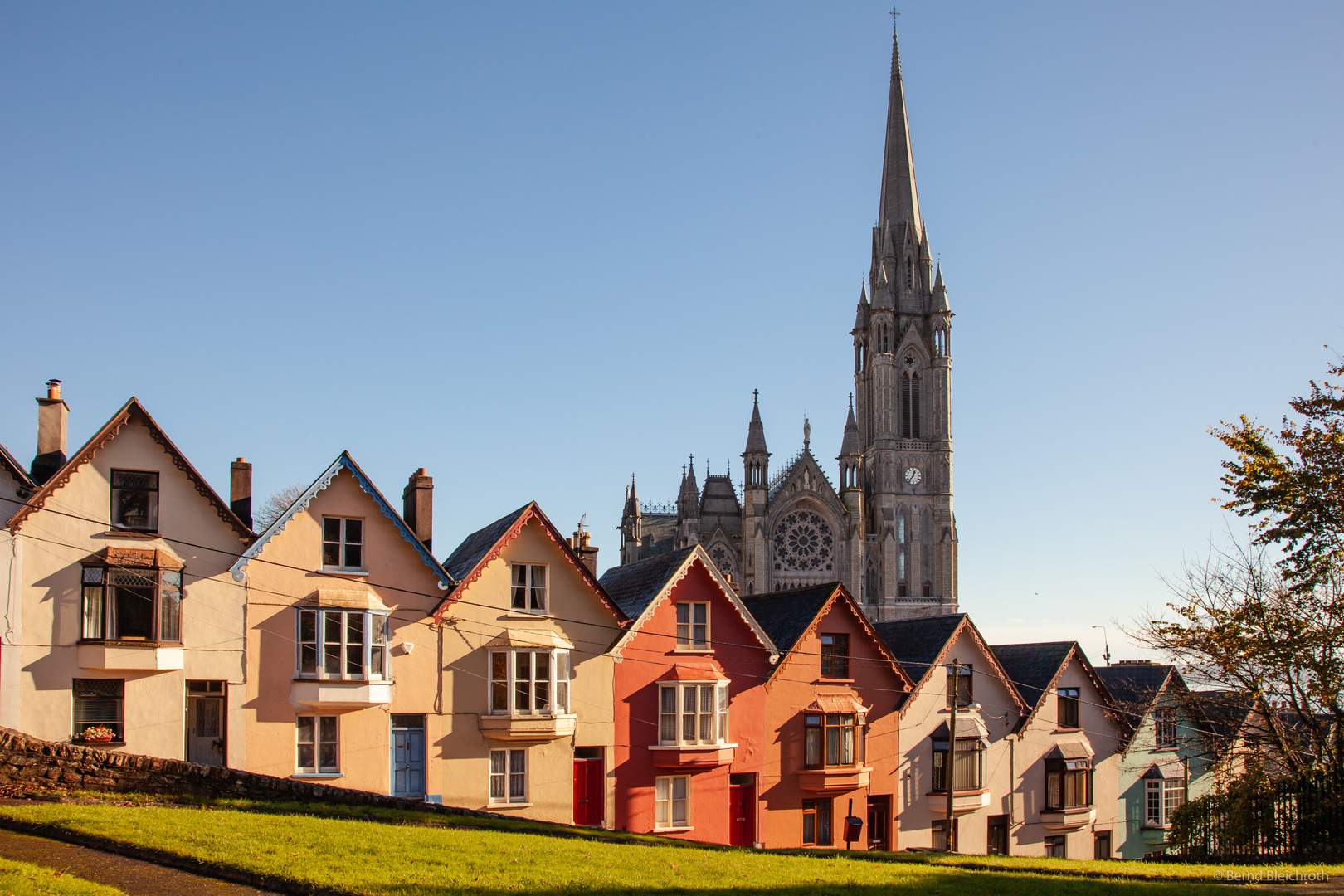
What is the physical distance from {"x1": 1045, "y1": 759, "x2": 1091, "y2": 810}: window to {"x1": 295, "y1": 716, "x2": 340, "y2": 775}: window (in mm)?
22950

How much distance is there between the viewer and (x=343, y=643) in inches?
1098

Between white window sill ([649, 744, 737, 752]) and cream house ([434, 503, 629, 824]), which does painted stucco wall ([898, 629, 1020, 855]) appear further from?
cream house ([434, 503, 629, 824])

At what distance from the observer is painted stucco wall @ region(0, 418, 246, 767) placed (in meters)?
25.8

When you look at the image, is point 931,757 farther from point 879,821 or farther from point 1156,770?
point 1156,770

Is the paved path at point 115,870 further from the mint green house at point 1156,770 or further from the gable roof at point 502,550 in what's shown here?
the mint green house at point 1156,770

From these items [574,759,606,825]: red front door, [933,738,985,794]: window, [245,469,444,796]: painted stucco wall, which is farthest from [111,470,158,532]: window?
[933,738,985,794]: window

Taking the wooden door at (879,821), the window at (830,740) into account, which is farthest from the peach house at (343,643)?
the wooden door at (879,821)

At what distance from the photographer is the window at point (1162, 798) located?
136 ft

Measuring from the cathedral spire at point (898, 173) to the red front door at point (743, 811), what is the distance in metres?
92.7

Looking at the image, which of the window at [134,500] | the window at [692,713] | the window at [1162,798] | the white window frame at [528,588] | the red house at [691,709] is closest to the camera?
the window at [134,500]

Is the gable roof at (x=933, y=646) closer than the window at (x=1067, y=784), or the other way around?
the gable roof at (x=933, y=646)

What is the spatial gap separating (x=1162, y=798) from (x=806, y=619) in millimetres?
16460

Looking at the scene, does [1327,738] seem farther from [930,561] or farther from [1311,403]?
[930,561]

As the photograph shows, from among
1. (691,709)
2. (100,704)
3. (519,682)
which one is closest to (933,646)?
(691,709)
